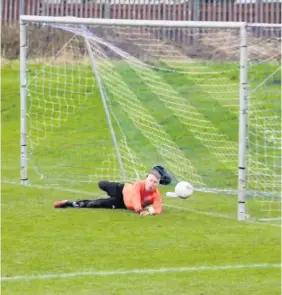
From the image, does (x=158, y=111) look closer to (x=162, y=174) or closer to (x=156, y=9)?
(x=156, y=9)

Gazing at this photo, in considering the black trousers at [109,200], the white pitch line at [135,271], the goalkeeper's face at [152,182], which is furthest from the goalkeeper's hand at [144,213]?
the white pitch line at [135,271]

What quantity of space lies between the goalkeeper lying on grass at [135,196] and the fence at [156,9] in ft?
37.3

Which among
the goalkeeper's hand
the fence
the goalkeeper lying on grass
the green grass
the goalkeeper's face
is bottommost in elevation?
the green grass

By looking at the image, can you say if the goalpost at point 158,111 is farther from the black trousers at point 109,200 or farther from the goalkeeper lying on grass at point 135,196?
the black trousers at point 109,200

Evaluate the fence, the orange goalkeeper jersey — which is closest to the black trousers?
the orange goalkeeper jersey

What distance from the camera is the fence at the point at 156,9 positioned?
1037 inches

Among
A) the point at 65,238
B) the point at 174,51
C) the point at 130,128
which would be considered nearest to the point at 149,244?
the point at 65,238

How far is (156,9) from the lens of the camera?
91.5 ft

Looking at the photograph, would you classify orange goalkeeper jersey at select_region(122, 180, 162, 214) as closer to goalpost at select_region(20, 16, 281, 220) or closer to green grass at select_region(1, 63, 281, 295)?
green grass at select_region(1, 63, 281, 295)

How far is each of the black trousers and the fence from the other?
11326mm

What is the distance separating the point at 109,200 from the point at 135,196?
61 cm

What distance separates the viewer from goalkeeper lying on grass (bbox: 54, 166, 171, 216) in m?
13.9

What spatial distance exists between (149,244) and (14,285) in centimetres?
223

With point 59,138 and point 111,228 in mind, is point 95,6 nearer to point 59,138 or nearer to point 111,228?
point 59,138
